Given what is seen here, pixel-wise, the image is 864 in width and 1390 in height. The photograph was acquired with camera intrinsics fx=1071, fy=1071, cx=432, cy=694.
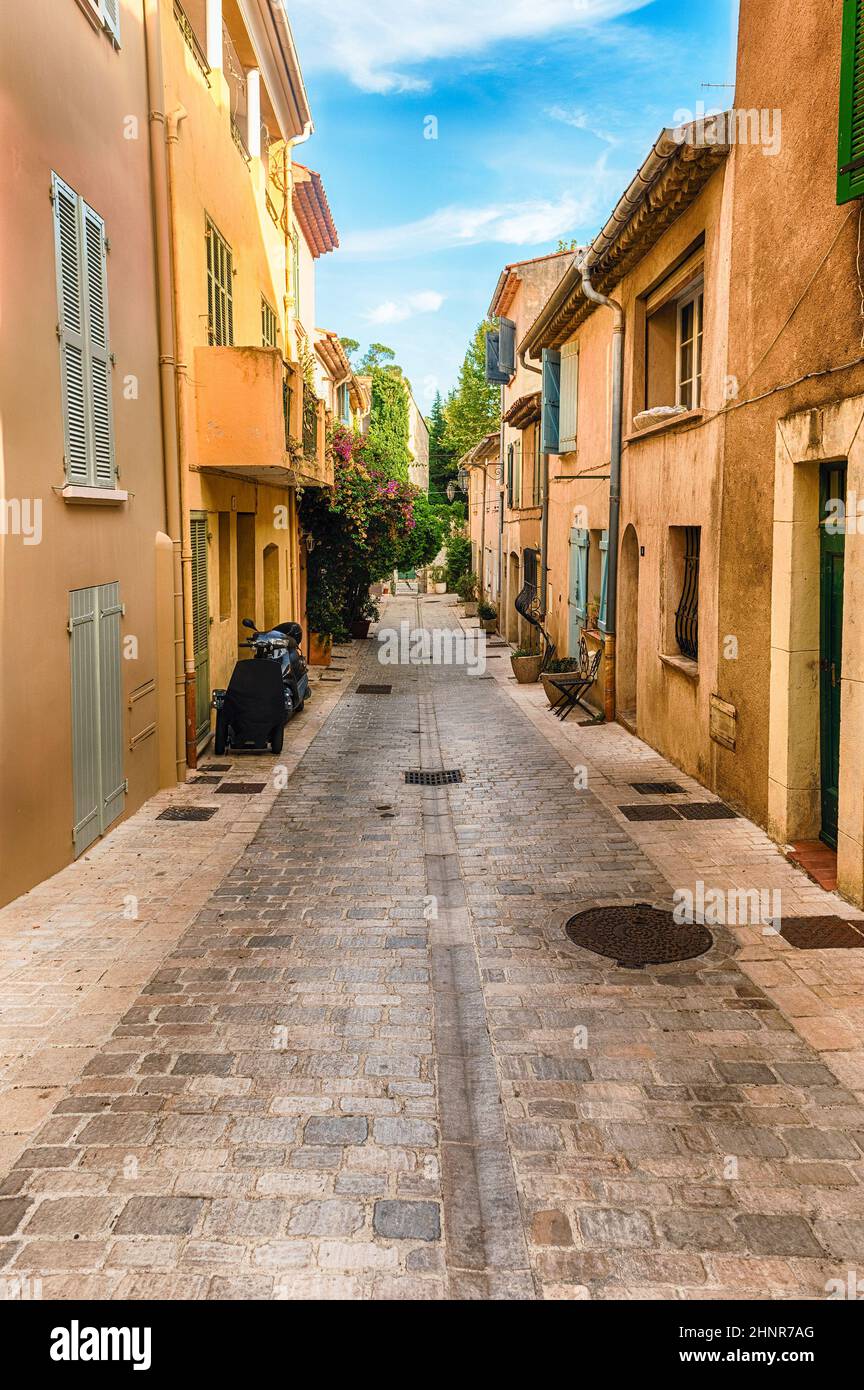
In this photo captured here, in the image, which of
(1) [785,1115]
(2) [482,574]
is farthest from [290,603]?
(2) [482,574]

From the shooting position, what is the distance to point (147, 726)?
397 inches

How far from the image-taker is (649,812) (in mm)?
9352

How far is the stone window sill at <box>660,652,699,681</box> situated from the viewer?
10.6 metres

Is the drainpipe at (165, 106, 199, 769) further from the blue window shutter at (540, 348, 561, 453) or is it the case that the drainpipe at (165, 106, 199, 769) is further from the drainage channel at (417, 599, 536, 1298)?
the blue window shutter at (540, 348, 561, 453)

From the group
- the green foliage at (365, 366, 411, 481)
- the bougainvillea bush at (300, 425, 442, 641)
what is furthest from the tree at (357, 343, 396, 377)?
the bougainvillea bush at (300, 425, 442, 641)

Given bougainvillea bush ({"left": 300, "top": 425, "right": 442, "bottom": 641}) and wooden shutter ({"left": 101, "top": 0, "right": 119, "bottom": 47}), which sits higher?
wooden shutter ({"left": 101, "top": 0, "right": 119, "bottom": 47})

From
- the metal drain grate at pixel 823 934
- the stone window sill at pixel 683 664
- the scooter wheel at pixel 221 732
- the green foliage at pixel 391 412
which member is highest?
the green foliage at pixel 391 412

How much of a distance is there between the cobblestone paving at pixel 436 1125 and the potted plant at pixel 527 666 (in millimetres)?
11732

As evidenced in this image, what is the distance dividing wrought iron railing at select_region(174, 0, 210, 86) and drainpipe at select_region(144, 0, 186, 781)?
1.10 m

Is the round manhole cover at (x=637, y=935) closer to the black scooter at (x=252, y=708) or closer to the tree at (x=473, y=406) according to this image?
the black scooter at (x=252, y=708)

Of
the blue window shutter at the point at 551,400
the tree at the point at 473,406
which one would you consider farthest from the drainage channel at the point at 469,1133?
the tree at the point at 473,406

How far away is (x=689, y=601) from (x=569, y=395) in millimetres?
7002

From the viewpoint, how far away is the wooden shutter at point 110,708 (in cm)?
855
